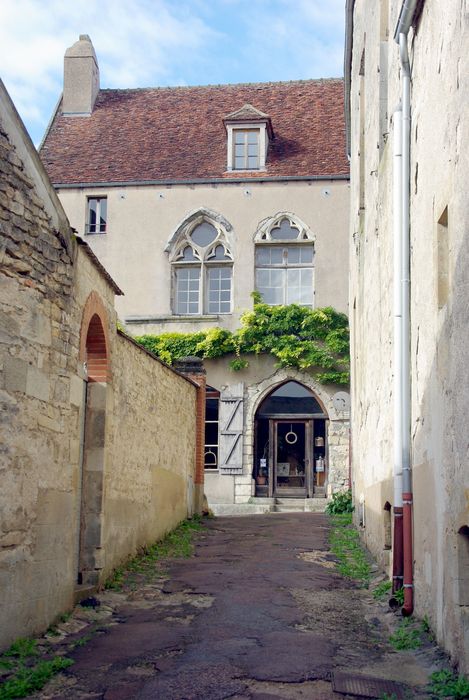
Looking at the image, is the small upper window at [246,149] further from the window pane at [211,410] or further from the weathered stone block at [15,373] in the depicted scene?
the weathered stone block at [15,373]

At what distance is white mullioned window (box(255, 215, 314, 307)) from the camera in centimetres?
2055

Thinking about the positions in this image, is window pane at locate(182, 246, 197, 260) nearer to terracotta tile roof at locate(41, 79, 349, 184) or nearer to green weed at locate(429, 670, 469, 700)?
terracotta tile roof at locate(41, 79, 349, 184)

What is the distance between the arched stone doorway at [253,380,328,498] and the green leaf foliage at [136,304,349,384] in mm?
865

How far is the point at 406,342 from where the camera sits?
24.4 feet

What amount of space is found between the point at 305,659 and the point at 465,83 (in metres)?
3.75

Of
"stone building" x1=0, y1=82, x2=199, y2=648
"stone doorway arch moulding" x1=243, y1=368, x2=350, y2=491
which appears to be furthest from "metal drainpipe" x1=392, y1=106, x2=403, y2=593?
"stone doorway arch moulding" x1=243, y1=368, x2=350, y2=491

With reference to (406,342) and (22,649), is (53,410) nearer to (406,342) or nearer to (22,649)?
(22,649)

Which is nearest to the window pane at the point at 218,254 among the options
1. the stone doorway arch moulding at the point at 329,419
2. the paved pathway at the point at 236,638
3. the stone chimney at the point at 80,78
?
the stone doorway arch moulding at the point at 329,419

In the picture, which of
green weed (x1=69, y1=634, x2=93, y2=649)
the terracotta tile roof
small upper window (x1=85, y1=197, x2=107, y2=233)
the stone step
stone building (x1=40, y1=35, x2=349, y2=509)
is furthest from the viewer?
the terracotta tile roof

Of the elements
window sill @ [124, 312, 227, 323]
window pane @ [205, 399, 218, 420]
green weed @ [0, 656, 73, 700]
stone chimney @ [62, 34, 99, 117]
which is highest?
stone chimney @ [62, 34, 99, 117]

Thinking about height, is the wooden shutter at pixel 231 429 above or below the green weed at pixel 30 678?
above

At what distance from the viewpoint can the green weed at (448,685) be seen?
15.2 feet

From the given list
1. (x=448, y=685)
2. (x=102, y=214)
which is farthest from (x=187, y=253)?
(x=448, y=685)

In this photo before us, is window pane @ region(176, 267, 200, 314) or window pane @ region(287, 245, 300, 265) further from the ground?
window pane @ region(287, 245, 300, 265)
